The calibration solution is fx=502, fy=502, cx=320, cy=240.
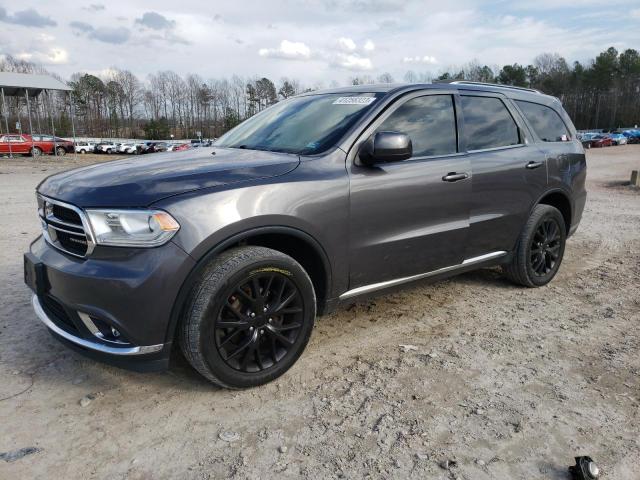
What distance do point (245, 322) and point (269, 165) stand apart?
0.94 metres

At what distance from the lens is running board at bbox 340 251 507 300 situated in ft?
11.1

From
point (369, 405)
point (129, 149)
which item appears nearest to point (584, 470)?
point (369, 405)

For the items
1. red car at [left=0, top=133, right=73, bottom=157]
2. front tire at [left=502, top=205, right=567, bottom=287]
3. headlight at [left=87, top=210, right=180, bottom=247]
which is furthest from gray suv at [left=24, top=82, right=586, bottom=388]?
red car at [left=0, top=133, right=73, bottom=157]

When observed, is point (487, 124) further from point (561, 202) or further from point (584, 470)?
point (584, 470)

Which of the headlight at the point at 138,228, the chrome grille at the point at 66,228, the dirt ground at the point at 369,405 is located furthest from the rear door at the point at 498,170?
the chrome grille at the point at 66,228

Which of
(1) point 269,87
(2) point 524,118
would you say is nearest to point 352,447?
(2) point 524,118

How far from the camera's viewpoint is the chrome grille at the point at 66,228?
2.59 m

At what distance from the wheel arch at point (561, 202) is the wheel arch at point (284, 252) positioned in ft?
8.62

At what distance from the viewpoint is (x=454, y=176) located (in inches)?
149

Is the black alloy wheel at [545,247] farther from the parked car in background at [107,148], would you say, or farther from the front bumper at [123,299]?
the parked car in background at [107,148]

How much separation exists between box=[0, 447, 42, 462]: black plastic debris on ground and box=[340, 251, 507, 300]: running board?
1.89 m

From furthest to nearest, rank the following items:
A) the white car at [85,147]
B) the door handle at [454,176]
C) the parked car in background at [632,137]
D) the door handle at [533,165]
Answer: the parked car in background at [632,137], the white car at [85,147], the door handle at [533,165], the door handle at [454,176]

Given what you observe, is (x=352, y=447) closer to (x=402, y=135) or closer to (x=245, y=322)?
(x=245, y=322)

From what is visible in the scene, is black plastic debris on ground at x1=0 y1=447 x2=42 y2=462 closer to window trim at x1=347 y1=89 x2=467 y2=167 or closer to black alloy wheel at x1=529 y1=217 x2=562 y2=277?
window trim at x1=347 y1=89 x2=467 y2=167
